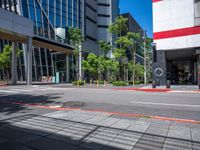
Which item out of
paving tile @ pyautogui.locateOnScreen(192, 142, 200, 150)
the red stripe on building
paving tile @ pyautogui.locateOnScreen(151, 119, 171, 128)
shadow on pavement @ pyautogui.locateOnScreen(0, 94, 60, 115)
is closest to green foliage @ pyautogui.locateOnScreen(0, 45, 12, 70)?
shadow on pavement @ pyautogui.locateOnScreen(0, 94, 60, 115)

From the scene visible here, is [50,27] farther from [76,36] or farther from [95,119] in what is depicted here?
[95,119]

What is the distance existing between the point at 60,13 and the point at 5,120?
152 feet

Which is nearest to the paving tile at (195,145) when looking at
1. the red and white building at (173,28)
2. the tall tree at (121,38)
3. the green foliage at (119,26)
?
the red and white building at (173,28)

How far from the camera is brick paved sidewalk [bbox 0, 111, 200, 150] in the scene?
413 cm

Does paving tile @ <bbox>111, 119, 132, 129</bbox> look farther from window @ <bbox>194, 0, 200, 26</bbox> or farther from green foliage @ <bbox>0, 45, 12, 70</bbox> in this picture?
green foliage @ <bbox>0, 45, 12, 70</bbox>

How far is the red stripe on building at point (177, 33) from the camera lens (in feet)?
73.2

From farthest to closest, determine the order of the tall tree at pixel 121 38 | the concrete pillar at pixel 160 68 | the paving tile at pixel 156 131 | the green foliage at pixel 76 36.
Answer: the green foliage at pixel 76 36, the tall tree at pixel 121 38, the concrete pillar at pixel 160 68, the paving tile at pixel 156 131

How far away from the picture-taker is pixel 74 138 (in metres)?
4.61

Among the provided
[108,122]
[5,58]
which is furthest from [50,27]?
[108,122]

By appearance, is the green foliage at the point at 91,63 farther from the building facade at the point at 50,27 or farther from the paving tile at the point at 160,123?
the paving tile at the point at 160,123

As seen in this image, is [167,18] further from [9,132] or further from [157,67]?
[9,132]

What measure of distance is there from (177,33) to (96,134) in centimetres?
2219

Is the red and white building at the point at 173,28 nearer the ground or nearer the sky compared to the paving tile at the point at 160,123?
nearer the sky

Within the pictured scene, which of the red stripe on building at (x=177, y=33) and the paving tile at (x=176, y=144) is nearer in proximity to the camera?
the paving tile at (x=176, y=144)
